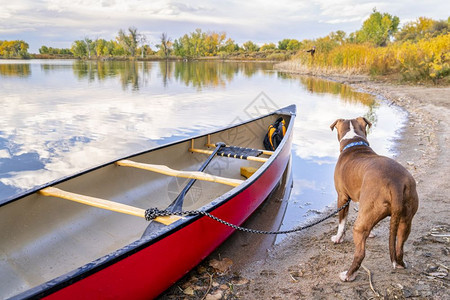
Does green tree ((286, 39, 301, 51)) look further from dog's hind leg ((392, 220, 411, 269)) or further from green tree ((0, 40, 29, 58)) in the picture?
dog's hind leg ((392, 220, 411, 269))

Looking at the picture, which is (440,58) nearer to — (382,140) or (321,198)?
(382,140)

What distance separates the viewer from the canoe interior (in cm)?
277

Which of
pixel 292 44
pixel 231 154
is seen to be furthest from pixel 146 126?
pixel 292 44

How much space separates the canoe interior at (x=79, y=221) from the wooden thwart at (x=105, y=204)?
0.17 metres

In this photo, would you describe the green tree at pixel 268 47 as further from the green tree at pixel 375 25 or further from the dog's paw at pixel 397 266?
the dog's paw at pixel 397 266

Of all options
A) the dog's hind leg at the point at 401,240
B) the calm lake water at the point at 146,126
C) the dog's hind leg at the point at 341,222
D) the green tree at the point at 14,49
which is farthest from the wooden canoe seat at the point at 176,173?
the green tree at the point at 14,49

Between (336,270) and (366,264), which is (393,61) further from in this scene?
(336,270)

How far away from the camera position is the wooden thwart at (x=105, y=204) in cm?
275

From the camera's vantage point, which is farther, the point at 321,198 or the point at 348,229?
the point at 321,198

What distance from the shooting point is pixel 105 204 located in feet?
9.53

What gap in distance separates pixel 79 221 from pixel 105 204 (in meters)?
0.71

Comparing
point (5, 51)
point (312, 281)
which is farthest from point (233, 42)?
point (312, 281)

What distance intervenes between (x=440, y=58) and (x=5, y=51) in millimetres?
93470

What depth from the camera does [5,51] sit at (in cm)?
8125
